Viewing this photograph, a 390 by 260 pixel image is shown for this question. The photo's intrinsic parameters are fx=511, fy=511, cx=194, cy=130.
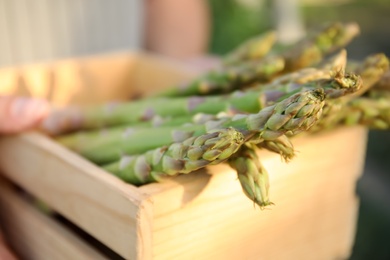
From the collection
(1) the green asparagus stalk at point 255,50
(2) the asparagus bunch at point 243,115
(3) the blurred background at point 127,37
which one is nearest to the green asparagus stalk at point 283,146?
(2) the asparagus bunch at point 243,115

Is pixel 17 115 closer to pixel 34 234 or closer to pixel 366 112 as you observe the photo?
pixel 34 234

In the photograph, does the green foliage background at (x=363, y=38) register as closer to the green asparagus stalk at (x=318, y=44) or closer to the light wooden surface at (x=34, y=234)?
the green asparagus stalk at (x=318, y=44)

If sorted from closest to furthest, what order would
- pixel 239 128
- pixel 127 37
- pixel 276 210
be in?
1. pixel 239 128
2. pixel 276 210
3. pixel 127 37

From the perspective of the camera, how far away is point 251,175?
432 millimetres

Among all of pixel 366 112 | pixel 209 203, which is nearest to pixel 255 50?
pixel 366 112

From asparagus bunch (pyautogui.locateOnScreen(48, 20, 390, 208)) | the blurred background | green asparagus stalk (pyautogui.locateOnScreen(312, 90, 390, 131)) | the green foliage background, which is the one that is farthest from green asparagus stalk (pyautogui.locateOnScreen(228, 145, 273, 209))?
the green foliage background

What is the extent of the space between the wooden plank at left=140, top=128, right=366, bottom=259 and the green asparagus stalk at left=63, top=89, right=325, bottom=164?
0.16 feet

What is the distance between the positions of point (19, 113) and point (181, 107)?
0.65 ft

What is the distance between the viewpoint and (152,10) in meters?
1.23

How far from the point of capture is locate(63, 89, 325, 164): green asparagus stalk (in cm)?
39

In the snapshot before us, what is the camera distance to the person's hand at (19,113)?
1.97 feet

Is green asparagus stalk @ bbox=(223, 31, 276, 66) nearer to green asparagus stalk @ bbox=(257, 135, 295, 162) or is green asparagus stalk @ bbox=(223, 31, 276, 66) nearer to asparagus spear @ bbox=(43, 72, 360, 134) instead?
asparagus spear @ bbox=(43, 72, 360, 134)

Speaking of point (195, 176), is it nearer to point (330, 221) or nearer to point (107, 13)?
point (330, 221)

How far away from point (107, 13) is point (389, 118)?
741mm
